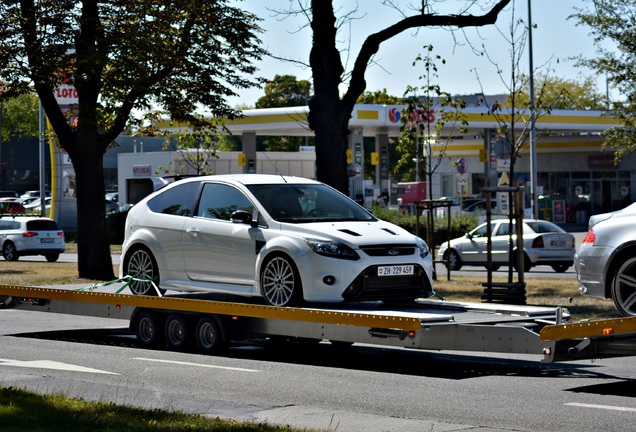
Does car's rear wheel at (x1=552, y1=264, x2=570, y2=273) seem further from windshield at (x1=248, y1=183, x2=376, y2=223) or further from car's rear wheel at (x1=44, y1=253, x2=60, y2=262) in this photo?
windshield at (x1=248, y1=183, x2=376, y2=223)

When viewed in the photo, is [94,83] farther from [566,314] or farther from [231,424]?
[231,424]

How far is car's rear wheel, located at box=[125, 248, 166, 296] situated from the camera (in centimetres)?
1474

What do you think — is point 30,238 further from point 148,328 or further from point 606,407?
point 606,407

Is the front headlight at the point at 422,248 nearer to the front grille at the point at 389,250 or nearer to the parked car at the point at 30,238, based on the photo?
the front grille at the point at 389,250

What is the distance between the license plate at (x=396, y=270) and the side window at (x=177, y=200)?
2.97m

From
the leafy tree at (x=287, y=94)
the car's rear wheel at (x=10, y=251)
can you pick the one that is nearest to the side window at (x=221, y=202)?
the car's rear wheel at (x=10, y=251)

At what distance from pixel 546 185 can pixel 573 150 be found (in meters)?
2.92

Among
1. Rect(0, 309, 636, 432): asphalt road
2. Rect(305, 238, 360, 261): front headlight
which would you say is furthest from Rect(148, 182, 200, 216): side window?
Rect(305, 238, 360, 261): front headlight

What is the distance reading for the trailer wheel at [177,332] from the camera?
44.7 ft

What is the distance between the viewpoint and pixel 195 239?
1405cm

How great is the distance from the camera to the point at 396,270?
12.6 m

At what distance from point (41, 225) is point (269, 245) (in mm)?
30923

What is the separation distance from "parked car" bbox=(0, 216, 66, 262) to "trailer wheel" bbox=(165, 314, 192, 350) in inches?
1140

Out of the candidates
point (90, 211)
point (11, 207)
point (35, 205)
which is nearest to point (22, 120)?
point (35, 205)
